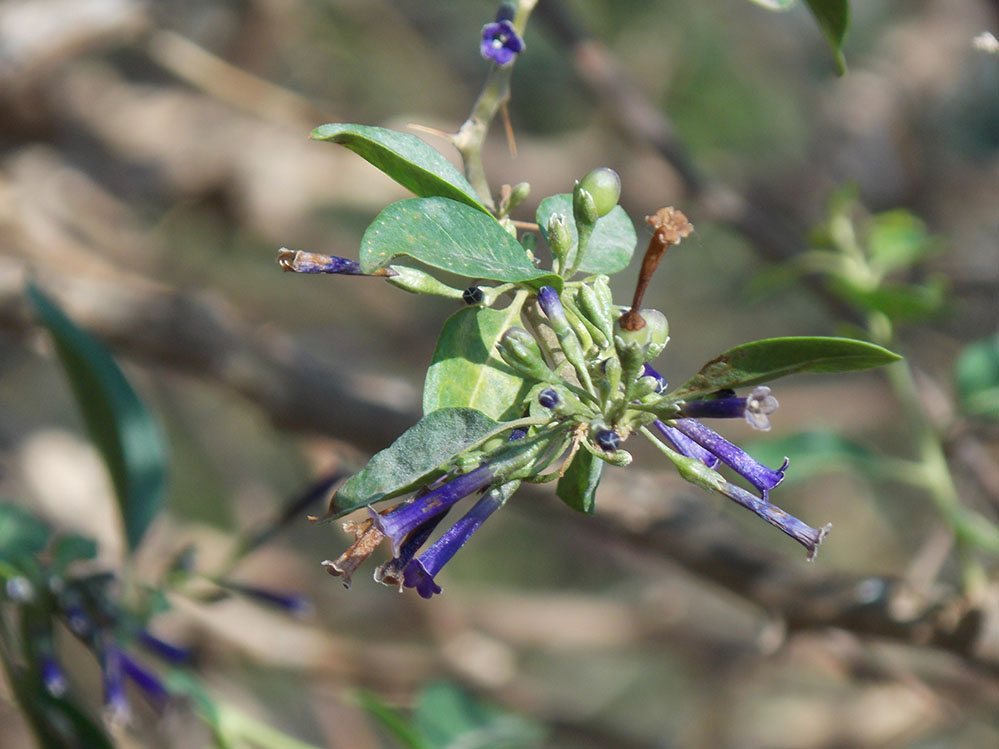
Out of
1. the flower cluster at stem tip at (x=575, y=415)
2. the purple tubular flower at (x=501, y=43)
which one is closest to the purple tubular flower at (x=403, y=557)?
the flower cluster at stem tip at (x=575, y=415)

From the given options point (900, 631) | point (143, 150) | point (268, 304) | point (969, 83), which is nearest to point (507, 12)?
point (900, 631)

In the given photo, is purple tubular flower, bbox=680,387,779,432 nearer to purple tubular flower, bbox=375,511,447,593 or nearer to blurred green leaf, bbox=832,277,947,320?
purple tubular flower, bbox=375,511,447,593

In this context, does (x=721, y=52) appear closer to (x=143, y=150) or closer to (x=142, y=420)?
(x=143, y=150)

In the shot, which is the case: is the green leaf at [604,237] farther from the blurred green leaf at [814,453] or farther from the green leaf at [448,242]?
the blurred green leaf at [814,453]

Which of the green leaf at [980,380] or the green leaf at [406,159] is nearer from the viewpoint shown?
the green leaf at [406,159]

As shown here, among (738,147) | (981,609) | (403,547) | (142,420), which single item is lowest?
A: (142,420)

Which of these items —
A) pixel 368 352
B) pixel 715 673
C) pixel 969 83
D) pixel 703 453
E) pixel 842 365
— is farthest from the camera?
pixel 969 83
